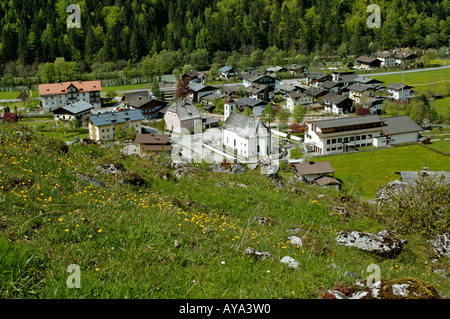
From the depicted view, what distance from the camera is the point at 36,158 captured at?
25.8 feet

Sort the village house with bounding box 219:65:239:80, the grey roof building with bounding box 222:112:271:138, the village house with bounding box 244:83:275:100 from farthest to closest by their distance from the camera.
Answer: the village house with bounding box 219:65:239:80 < the village house with bounding box 244:83:275:100 < the grey roof building with bounding box 222:112:271:138

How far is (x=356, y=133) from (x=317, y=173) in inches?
569

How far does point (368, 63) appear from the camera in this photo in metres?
87.3

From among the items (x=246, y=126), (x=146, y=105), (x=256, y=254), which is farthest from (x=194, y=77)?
(x=256, y=254)

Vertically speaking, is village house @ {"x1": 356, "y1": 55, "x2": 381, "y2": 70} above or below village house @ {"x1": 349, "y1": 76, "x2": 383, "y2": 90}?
above

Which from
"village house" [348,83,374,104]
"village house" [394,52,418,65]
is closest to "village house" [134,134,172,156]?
"village house" [348,83,374,104]

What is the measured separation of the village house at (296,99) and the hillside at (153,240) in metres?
48.4

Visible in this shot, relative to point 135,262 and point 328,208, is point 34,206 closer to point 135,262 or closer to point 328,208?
point 135,262

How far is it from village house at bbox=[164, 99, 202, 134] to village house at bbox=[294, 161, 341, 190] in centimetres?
1958

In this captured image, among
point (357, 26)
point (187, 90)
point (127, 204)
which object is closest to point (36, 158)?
point (127, 204)

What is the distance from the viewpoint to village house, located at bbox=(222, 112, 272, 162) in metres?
35.5

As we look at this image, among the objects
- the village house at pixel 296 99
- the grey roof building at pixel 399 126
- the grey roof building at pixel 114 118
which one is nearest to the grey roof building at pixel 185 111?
the grey roof building at pixel 114 118

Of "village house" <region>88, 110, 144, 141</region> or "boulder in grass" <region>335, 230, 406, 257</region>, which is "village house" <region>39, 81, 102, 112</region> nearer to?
"village house" <region>88, 110, 144, 141</region>

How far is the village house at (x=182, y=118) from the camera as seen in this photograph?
4581 cm
